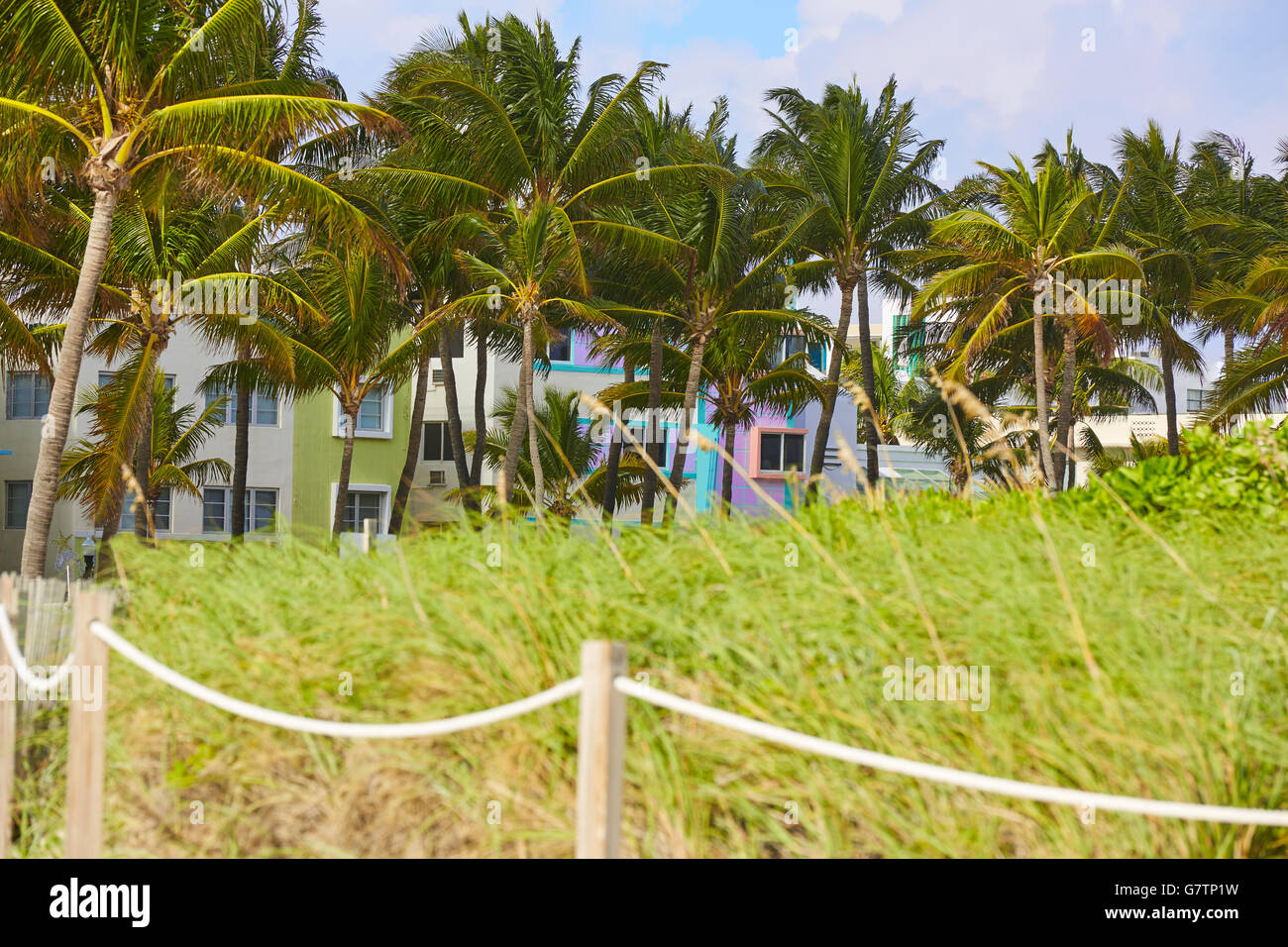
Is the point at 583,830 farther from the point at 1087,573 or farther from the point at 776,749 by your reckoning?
the point at 1087,573

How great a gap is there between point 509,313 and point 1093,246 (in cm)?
1503

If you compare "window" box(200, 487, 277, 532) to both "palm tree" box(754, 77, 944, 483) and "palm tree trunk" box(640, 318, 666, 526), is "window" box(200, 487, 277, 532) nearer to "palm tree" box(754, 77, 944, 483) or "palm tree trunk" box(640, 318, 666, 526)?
"palm tree trunk" box(640, 318, 666, 526)

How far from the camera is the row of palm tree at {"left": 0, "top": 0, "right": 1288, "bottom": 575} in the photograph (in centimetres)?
1490

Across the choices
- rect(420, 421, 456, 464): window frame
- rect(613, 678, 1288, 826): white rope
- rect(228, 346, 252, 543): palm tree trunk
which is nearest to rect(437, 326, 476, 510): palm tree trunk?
rect(228, 346, 252, 543): palm tree trunk

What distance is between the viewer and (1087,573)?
4922 millimetres

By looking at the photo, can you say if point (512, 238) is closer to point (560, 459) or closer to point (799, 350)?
point (560, 459)

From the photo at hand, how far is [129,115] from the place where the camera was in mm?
14938

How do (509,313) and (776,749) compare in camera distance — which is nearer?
(776,749)

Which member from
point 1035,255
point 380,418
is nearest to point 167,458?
point 380,418

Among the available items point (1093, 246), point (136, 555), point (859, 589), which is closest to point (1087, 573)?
point (859, 589)

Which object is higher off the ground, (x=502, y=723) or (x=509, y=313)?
(x=509, y=313)

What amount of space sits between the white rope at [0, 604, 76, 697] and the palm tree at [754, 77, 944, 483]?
24.2m

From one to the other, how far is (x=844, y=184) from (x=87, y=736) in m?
27.9
